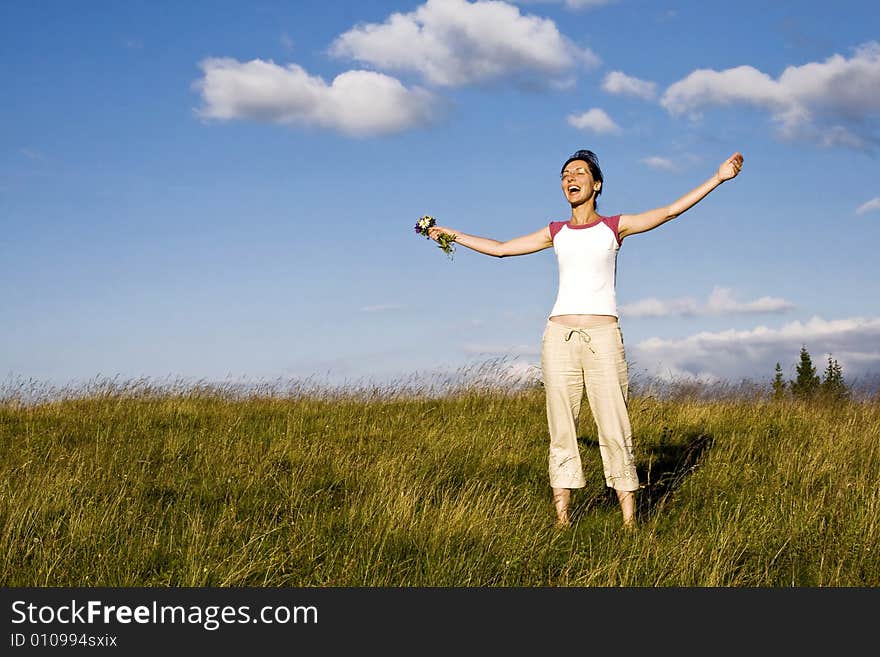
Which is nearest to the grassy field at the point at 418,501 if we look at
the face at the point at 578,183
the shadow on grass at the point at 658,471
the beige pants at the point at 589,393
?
the shadow on grass at the point at 658,471

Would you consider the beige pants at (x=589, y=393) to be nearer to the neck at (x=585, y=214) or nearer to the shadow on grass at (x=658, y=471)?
the shadow on grass at (x=658, y=471)

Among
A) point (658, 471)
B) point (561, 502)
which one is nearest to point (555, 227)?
point (561, 502)

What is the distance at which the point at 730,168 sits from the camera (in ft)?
17.7

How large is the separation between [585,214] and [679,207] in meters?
0.68

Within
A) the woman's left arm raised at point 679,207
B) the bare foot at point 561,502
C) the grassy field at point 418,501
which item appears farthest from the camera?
the bare foot at point 561,502

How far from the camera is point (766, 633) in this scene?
12.7 ft

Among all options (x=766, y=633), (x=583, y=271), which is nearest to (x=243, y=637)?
(x=766, y=633)

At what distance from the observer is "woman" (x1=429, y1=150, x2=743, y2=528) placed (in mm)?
5445

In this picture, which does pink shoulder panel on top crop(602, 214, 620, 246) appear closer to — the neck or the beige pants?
the neck

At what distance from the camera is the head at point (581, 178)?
5629 millimetres

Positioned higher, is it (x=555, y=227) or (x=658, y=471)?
(x=555, y=227)

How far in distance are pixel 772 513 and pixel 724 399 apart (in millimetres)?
7099

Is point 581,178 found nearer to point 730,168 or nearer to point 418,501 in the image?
point 730,168

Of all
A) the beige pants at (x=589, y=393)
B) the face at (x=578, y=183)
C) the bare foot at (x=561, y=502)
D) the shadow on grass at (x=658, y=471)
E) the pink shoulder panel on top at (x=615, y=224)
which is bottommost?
the shadow on grass at (x=658, y=471)
